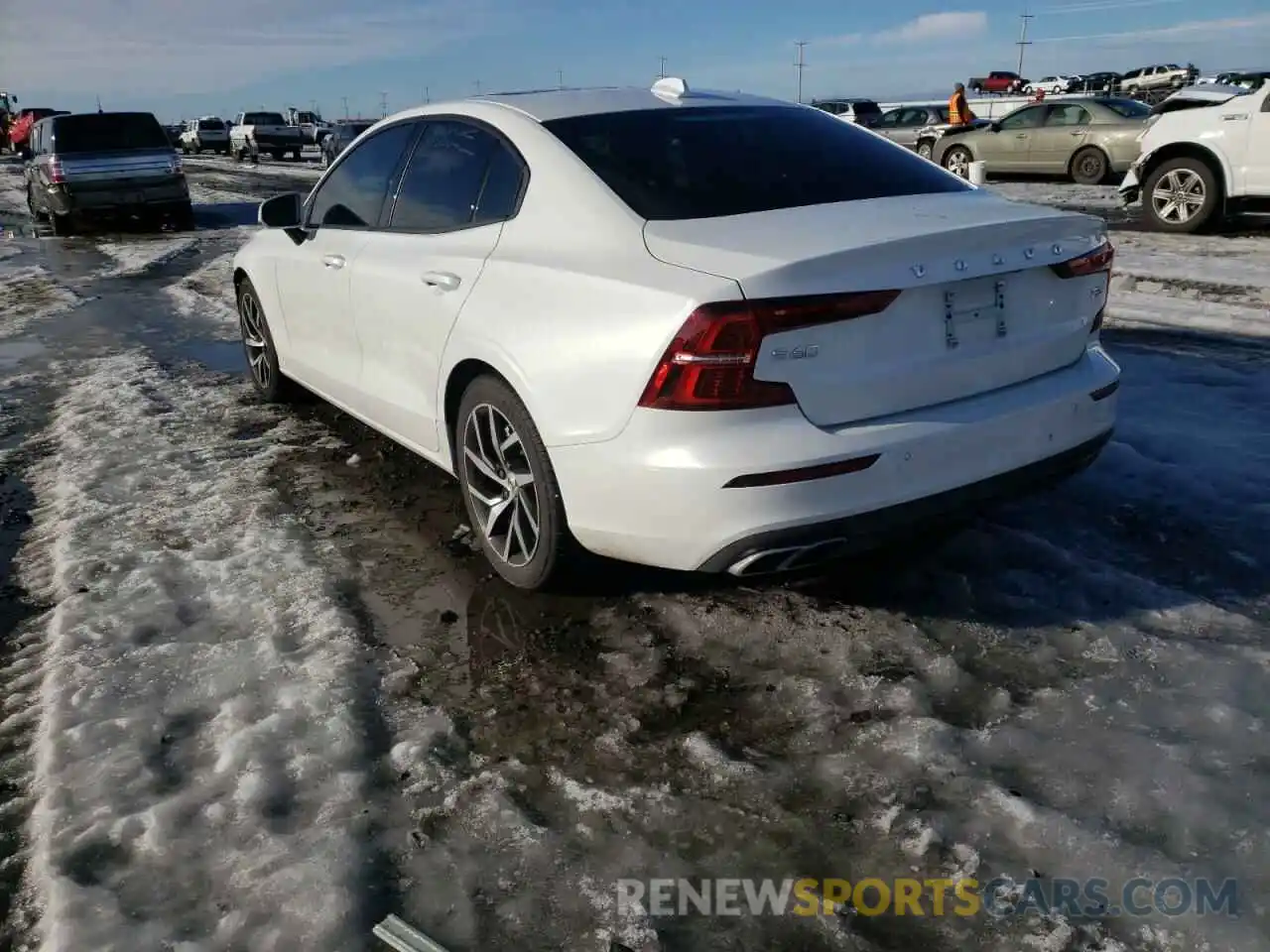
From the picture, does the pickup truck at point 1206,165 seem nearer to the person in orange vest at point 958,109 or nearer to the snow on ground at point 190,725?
the snow on ground at point 190,725

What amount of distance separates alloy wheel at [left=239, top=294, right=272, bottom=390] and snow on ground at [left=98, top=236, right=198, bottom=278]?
701 cm

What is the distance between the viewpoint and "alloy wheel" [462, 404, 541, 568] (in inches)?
137

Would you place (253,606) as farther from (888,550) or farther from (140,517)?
(888,550)

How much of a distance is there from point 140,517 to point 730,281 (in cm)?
300

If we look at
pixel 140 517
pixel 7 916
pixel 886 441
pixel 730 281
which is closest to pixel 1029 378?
pixel 886 441

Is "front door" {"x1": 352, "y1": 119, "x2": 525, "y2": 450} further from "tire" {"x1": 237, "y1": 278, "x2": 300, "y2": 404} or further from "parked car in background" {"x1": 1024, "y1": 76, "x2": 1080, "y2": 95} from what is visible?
"parked car in background" {"x1": 1024, "y1": 76, "x2": 1080, "y2": 95}

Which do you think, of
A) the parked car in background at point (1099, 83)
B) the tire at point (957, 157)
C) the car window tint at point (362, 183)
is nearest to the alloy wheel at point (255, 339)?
the car window tint at point (362, 183)

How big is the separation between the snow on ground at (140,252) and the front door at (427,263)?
30.7 feet

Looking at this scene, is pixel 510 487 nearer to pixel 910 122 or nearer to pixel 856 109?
pixel 910 122

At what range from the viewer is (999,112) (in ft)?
141

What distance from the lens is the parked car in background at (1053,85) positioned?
199 feet

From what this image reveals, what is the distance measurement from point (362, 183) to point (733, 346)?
8.88ft

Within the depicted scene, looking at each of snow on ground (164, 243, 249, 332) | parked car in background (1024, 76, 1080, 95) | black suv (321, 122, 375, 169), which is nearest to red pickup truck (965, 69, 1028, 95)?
parked car in background (1024, 76, 1080, 95)

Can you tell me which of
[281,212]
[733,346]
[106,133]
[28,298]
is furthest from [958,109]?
[733,346]
